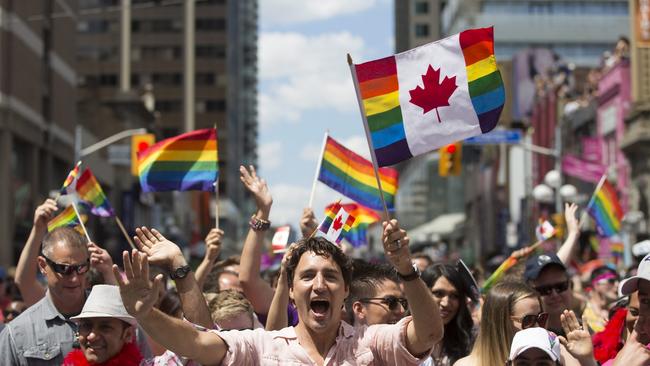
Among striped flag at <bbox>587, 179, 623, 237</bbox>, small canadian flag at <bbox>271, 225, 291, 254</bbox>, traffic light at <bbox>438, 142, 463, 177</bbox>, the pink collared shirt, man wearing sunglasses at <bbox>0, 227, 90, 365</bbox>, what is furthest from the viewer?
traffic light at <bbox>438, 142, 463, 177</bbox>

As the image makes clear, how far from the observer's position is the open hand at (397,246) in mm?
5312

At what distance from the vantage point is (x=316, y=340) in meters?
5.60

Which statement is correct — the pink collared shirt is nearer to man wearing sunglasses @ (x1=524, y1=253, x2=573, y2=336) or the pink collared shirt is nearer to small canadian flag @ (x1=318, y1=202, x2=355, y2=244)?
small canadian flag @ (x1=318, y1=202, x2=355, y2=244)

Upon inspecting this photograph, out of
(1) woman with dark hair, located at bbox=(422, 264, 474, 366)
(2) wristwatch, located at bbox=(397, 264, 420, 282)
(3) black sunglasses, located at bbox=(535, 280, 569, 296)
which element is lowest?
(1) woman with dark hair, located at bbox=(422, 264, 474, 366)

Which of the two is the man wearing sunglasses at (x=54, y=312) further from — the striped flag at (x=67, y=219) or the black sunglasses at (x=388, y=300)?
the striped flag at (x=67, y=219)

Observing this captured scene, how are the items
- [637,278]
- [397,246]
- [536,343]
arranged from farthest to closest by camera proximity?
[637,278] < [536,343] < [397,246]

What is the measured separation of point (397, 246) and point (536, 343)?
0.71 metres

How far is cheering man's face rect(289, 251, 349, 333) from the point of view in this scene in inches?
218

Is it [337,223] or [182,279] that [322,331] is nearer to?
[182,279]

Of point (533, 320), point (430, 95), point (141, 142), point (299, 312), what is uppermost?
point (430, 95)

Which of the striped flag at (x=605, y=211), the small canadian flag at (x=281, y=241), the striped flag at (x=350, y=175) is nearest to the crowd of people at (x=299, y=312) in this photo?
the small canadian flag at (x=281, y=241)

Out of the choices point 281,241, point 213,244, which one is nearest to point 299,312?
point 213,244

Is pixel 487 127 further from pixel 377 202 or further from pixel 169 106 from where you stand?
pixel 169 106

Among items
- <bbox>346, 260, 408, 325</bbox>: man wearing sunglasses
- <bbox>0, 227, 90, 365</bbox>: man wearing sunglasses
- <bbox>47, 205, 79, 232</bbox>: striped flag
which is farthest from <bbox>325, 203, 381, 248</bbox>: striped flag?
<bbox>0, 227, 90, 365</bbox>: man wearing sunglasses
